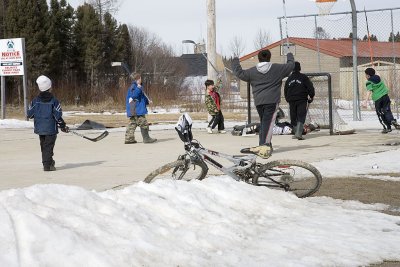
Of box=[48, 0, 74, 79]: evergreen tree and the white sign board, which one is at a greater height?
box=[48, 0, 74, 79]: evergreen tree

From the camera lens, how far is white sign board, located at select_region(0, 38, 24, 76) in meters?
24.2

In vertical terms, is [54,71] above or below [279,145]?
above

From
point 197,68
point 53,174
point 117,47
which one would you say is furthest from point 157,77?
point 53,174

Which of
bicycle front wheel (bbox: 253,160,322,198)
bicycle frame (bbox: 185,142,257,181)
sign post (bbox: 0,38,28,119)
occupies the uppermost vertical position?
sign post (bbox: 0,38,28,119)

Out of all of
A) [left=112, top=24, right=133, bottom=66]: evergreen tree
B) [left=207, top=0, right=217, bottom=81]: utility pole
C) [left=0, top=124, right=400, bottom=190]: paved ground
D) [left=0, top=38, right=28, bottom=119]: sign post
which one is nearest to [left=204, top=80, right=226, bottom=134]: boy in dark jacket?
[left=0, top=124, right=400, bottom=190]: paved ground

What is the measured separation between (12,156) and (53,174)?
10.0 ft

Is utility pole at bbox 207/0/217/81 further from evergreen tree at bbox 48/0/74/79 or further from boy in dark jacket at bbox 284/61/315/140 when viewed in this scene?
evergreen tree at bbox 48/0/74/79

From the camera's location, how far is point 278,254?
191 inches

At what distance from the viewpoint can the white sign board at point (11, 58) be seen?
24250 millimetres

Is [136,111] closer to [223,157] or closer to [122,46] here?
[223,157]

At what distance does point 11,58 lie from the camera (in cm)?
2447

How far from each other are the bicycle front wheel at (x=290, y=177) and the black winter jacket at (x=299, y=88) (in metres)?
6.93

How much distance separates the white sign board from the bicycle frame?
18.2 metres

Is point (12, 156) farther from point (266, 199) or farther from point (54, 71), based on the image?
point (54, 71)
